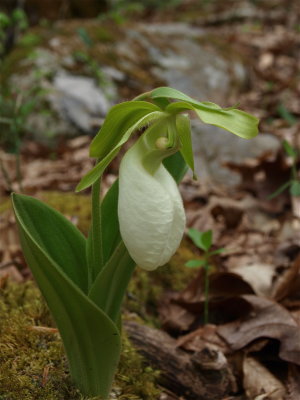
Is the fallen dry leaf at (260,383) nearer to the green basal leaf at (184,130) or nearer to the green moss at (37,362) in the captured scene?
the green moss at (37,362)

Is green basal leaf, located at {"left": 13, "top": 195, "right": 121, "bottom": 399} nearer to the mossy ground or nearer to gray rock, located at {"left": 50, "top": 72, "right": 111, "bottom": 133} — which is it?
the mossy ground

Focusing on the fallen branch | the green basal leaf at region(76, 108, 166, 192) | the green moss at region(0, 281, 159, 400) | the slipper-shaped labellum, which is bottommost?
the fallen branch

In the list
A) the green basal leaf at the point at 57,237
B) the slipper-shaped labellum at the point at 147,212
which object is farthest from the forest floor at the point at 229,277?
the slipper-shaped labellum at the point at 147,212

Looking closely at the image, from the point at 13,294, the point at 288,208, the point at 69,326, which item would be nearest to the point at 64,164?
the point at 288,208

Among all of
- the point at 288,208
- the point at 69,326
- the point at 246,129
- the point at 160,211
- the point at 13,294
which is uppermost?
the point at 246,129

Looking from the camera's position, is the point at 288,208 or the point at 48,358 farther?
the point at 288,208

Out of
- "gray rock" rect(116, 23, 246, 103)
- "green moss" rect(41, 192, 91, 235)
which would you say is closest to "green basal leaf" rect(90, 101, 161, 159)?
"green moss" rect(41, 192, 91, 235)

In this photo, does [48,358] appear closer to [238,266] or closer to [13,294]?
[13,294]
